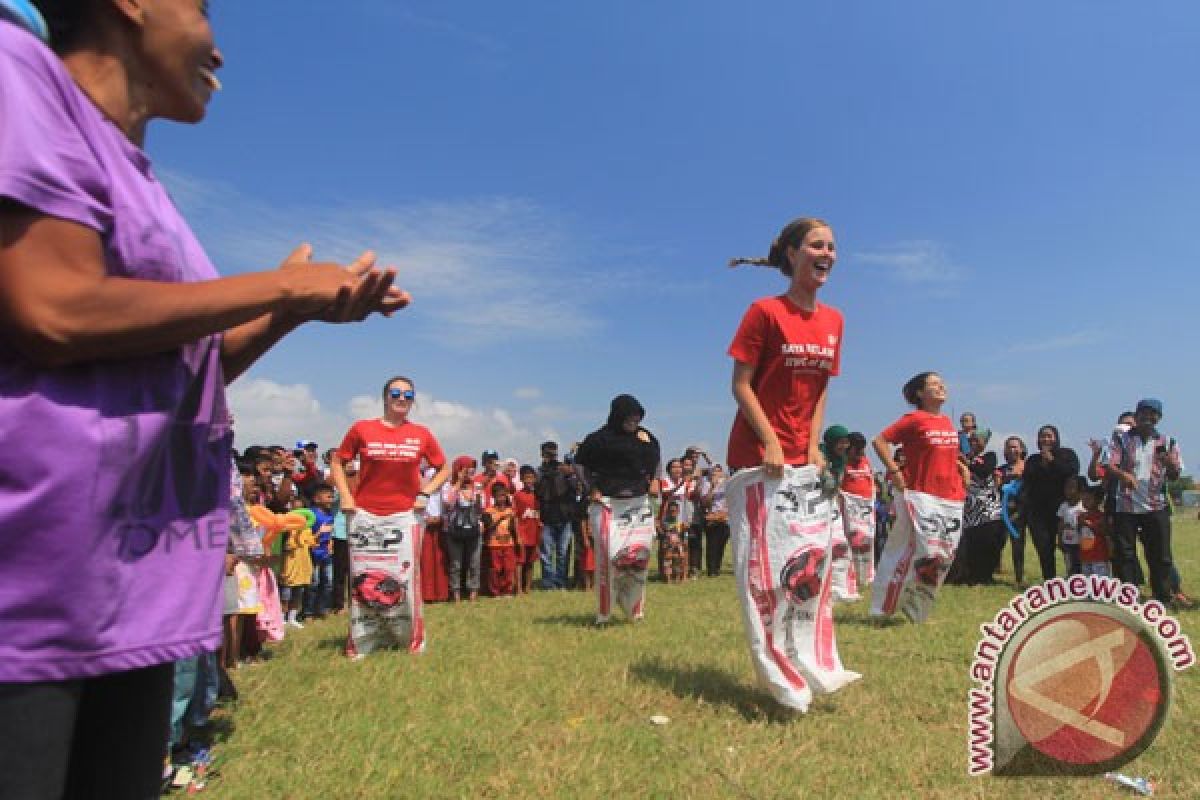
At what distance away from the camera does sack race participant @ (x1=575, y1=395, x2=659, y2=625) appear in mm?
7102

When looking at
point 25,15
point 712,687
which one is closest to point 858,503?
point 712,687

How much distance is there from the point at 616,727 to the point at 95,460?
3.24 meters

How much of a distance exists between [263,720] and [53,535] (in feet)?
12.5

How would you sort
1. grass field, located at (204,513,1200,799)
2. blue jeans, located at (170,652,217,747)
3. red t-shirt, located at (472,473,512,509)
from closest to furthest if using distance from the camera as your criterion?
1. grass field, located at (204,513,1200,799)
2. blue jeans, located at (170,652,217,747)
3. red t-shirt, located at (472,473,512,509)

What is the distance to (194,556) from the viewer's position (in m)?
1.13

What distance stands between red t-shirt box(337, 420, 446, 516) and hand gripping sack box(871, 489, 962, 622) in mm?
4274

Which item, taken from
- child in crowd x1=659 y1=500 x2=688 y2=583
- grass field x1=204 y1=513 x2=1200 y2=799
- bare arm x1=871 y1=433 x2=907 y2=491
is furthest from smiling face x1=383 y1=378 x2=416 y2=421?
child in crowd x1=659 y1=500 x2=688 y2=583

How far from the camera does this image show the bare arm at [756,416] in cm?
379

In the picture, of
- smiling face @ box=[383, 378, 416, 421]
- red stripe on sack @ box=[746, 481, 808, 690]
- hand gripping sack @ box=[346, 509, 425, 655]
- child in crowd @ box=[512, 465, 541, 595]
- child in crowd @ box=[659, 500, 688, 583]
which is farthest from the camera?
child in crowd @ box=[659, 500, 688, 583]

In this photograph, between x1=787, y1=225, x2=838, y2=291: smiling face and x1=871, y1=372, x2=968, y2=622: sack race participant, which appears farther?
x1=871, y1=372, x2=968, y2=622: sack race participant

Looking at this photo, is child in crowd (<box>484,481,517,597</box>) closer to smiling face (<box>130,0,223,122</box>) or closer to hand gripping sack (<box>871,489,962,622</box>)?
hand gripping sack (<box>871,489,962,622</box>)

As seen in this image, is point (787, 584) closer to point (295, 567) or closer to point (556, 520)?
point (295, 567)

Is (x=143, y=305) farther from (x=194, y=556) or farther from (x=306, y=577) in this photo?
(x=306, y=577)

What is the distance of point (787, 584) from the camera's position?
3.78m
